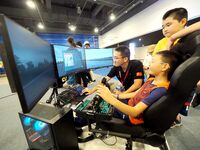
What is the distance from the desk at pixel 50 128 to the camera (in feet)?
2.71

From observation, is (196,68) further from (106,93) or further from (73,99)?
(73,99)

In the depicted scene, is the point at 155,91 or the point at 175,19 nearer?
the point at 155,91

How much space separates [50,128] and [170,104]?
0.85 meters

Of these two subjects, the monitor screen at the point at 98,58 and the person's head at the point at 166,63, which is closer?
the person's head at the point at 166,63

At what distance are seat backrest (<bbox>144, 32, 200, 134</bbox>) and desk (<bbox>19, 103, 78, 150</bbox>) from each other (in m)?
0.66

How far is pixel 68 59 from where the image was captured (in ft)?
4.54

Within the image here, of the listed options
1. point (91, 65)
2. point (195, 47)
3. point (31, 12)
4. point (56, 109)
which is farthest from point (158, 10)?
point (31, 12)

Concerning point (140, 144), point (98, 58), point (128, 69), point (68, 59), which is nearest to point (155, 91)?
point (128, 69)

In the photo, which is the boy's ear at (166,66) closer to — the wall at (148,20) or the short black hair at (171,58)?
the short black hair at (171,58)

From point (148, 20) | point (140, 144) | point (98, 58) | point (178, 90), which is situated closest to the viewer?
point (178, 90)

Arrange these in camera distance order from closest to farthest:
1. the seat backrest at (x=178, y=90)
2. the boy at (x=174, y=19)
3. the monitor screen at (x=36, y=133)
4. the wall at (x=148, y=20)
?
→ the seat backrest at (x=178, y=90), the monitor screen at (x=36, y=133), the boy at (x=174, y=19), the wall at (x=148, y=20)

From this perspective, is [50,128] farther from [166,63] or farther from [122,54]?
[122,54]

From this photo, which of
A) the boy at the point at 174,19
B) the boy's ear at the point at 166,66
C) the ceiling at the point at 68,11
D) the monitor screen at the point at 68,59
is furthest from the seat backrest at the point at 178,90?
the ceiling at the point at 68,11

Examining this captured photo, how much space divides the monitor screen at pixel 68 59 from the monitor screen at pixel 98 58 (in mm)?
155
